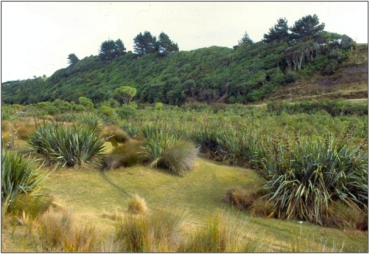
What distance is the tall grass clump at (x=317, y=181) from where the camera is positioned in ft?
21.1

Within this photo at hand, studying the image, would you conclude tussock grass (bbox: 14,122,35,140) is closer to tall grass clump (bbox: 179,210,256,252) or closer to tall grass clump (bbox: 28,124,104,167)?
tall grass clump (bbox: 28,124,104,167)

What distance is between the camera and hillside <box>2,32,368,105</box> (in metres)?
49.6

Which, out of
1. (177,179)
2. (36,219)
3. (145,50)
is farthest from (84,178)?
(145,50)

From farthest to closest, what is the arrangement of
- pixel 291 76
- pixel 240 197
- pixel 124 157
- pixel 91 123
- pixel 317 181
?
1. pixel 291 76
2. pixel 91 123
3. pixel 124 157
4. pixel 240 197
5. pixel 317 181

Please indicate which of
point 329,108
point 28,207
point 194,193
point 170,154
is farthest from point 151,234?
point 329,108

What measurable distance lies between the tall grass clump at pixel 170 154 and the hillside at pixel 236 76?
119ft

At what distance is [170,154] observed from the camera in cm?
985

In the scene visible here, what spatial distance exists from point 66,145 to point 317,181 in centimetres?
609

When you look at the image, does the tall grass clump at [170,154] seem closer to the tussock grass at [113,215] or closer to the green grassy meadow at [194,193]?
the green grassy meadow at [194,193]

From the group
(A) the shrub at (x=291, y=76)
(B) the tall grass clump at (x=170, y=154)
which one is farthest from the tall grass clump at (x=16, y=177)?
(A) the shrub at (x=291, y=76)

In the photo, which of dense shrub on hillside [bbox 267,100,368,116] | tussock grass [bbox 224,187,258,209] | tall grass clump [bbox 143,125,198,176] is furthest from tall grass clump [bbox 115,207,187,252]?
dense shrub on hillside [bbox 267,100,368,116]

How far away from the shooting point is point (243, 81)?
55.0m

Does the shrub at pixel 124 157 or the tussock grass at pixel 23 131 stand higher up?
the tussock grass at pixel 23 131

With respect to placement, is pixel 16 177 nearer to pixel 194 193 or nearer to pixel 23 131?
pixel 194 193
